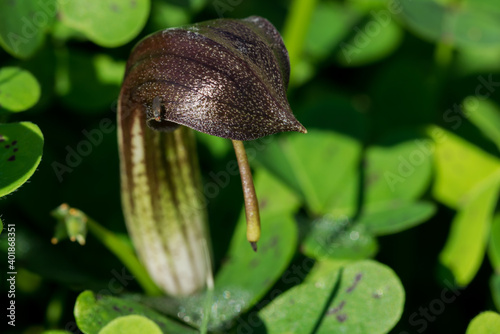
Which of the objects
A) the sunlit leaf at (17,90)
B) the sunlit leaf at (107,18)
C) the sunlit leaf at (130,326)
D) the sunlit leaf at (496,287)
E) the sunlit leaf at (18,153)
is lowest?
the sunlit leaf at (496,287)

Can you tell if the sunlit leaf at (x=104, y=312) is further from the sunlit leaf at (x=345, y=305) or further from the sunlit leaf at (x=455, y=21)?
the sunlit leaf at (x=455, y=21)

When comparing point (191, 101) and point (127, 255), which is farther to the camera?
point (127, 255)

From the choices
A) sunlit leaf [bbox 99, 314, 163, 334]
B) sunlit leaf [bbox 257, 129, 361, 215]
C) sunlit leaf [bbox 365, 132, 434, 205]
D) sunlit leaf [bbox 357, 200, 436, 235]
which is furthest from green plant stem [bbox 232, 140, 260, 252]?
sunlit leaf [bbox 365, 132, 434, 205]

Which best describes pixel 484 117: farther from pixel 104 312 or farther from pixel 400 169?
pixel 104 312

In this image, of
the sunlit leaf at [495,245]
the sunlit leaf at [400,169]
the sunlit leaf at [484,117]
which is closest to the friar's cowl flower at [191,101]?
the sunlit leaf at [400,169]

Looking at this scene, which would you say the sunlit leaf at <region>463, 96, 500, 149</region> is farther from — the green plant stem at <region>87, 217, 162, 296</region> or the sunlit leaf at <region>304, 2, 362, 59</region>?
the green plant stem at <region>87, 217, 162, 296</region>

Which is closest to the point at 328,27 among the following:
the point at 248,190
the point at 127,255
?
the point at 127,255
